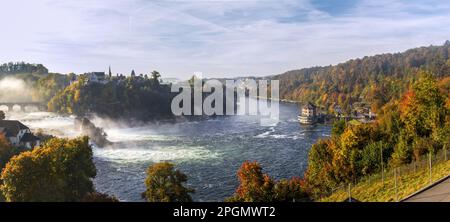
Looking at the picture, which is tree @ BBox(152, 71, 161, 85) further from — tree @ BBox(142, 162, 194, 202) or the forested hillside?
tree @ BBox(142, 162, 194, 202)

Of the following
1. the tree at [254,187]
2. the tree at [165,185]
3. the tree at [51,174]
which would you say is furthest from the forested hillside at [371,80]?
the tree at [51,174]

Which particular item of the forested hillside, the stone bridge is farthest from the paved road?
the stone bridge

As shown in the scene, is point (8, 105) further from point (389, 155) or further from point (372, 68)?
point (372, 68)

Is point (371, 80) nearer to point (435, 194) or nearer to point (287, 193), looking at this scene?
point (287, 193)

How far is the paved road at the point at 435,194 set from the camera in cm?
924

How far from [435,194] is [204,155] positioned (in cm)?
3766

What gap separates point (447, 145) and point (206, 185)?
18355mm

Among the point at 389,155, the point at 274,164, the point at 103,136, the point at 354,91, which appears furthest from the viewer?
the point at 354,91

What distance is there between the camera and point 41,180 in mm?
23812

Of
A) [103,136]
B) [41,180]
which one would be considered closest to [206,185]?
[41,180]

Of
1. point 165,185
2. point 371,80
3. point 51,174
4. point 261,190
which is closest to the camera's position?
point 261,190

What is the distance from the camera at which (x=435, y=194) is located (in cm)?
978

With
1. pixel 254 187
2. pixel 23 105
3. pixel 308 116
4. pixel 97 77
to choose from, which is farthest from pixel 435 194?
pixel 97 77

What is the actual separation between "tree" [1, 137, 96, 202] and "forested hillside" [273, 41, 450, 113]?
6570cm
